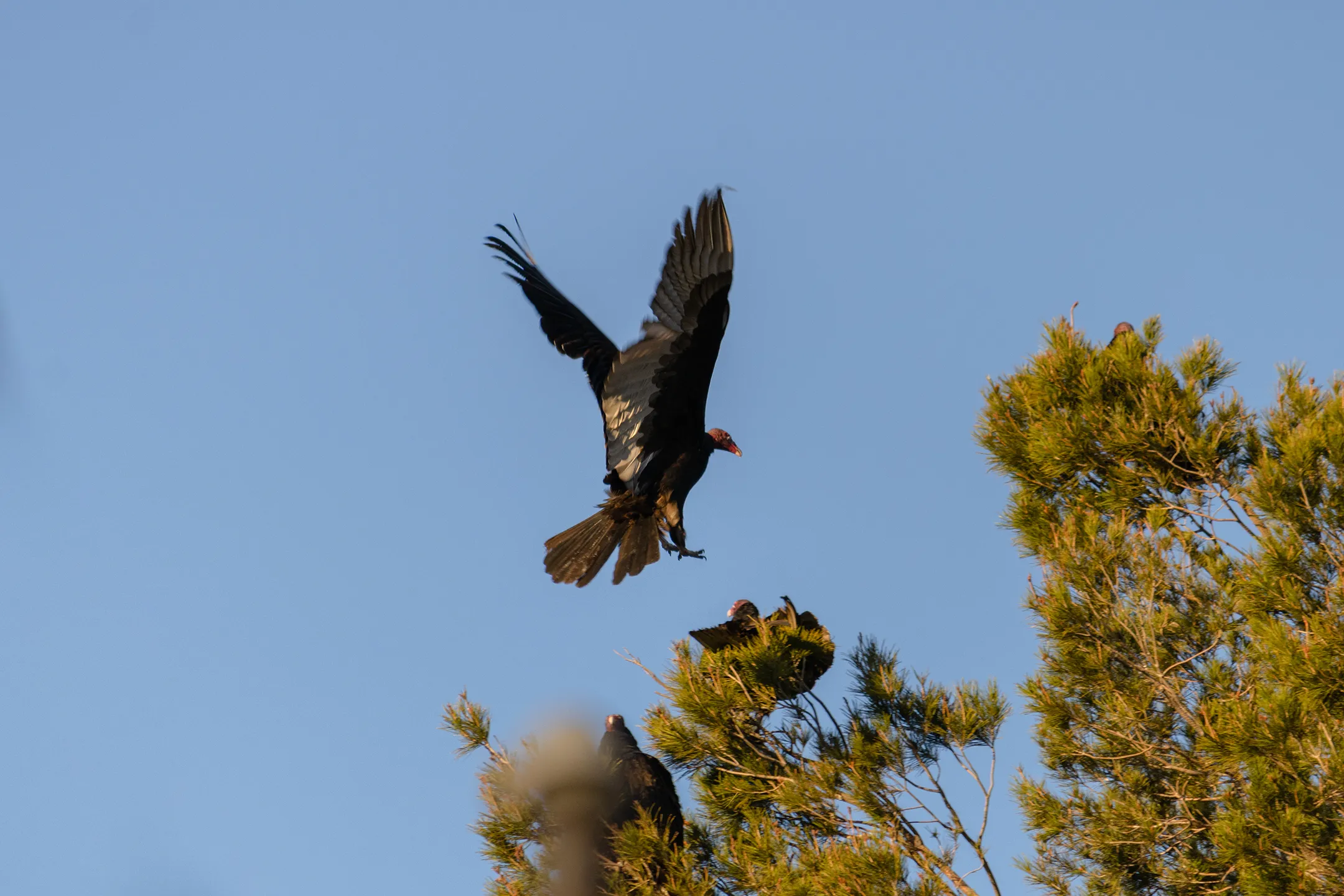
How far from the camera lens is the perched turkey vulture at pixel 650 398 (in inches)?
196

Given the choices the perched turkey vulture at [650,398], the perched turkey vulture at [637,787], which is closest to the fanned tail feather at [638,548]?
the perched turkey vulture at [650,398]

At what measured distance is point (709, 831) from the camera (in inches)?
179

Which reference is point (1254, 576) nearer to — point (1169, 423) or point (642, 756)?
point (1169, 423)

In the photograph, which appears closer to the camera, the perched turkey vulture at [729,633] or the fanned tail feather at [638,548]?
the perched turkey vulture at [729,633]

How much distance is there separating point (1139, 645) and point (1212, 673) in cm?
25

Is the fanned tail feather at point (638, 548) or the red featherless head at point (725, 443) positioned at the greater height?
the red featherless head at point (725, 443)

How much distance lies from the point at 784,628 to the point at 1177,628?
1508 millimetres

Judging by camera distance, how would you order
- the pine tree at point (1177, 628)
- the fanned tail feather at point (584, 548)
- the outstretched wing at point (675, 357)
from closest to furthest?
the pine tree at point (1177, 628)
the outstretched wing at point (675, 357)
the fanned tail feather at point (584, 548)

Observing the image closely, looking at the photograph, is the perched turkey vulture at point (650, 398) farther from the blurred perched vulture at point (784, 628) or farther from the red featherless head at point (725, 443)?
the blurred perched vulture at point (784, 628)

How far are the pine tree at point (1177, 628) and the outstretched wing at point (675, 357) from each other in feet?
4.38

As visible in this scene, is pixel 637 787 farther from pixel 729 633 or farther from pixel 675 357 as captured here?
pixel 675 357

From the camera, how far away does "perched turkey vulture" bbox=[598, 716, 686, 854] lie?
438 centimetres

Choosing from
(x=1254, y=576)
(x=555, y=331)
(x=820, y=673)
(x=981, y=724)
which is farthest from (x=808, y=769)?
(x=555, y=331)

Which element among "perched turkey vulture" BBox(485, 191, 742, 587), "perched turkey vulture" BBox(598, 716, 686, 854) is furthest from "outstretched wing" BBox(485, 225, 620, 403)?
"perched turkey vulture" BBox(598, 716, 686, 854)
